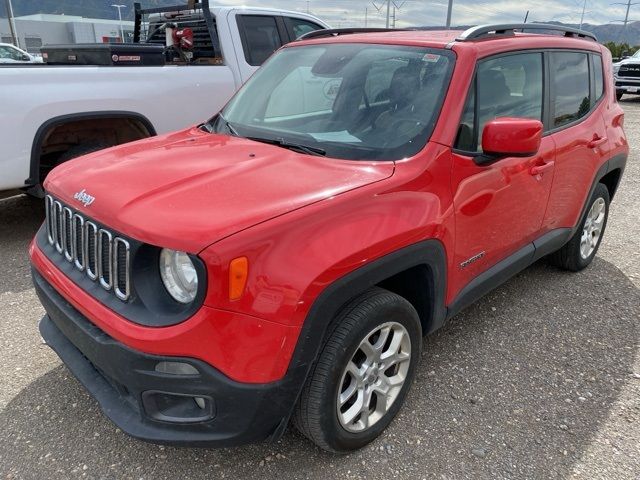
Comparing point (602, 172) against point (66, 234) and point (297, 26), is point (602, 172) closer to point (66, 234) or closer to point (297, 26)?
point (66, 234)

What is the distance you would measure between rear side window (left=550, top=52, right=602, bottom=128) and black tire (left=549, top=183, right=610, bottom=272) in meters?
0.74

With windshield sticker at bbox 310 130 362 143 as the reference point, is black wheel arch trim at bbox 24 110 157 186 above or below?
below

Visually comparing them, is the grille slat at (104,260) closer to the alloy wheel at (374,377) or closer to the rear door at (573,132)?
the alloy wheel at (374,377)

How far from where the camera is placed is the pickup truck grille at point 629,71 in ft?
56.0

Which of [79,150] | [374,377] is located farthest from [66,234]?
[79,150]

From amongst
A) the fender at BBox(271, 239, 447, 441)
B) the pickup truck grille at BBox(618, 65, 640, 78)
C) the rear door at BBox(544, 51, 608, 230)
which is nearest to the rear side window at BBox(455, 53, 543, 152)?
the rear door at BBox(544, 51, 608, 230)

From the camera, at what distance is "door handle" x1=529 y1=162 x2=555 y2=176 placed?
3096mm

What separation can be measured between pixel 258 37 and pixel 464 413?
4618 mm

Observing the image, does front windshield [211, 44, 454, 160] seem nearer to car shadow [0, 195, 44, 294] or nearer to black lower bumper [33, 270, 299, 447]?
black lower bumper [33, 270, 299, 447]

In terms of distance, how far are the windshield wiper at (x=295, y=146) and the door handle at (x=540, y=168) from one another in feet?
4.24

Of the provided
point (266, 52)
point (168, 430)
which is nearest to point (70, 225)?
point (168, 430)

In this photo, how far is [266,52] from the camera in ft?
19.4

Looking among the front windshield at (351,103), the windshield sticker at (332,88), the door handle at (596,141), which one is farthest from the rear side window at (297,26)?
the door handle at (596,141)

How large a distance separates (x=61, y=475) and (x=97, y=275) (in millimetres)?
901
